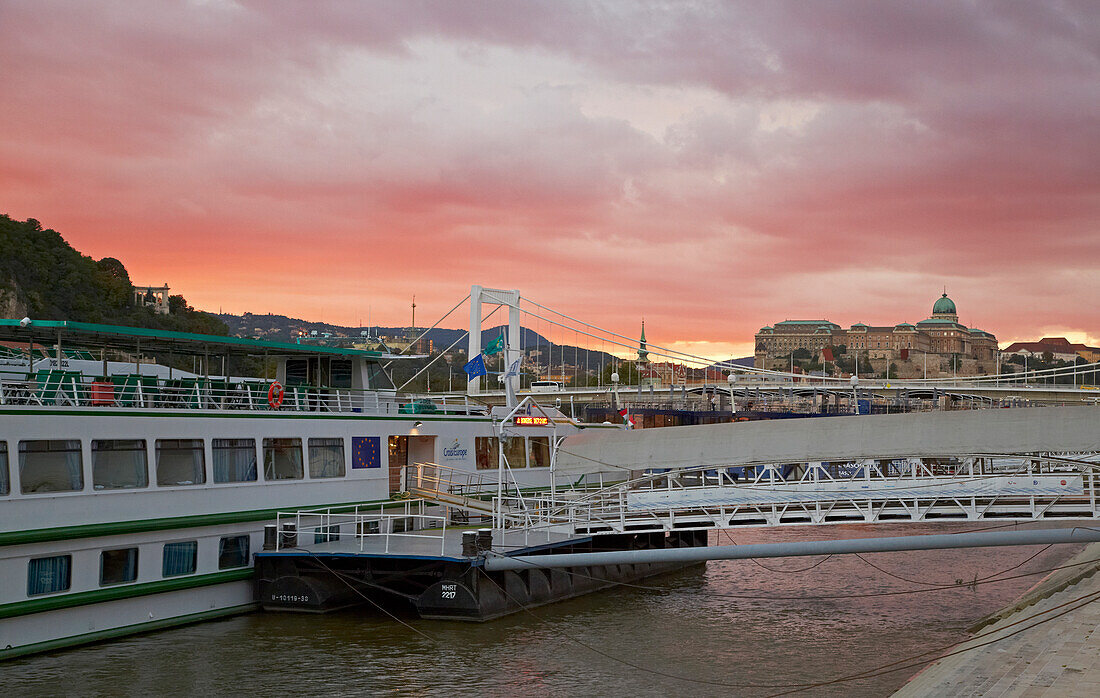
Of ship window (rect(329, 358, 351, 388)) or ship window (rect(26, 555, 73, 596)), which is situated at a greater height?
ship window (rect(329, 358, 351, 388))

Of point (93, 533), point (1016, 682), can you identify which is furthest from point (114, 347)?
point (1016, 682)

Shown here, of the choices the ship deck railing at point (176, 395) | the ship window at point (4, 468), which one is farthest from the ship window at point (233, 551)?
the ship window at point (4, 468)

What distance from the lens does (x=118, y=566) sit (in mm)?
21688

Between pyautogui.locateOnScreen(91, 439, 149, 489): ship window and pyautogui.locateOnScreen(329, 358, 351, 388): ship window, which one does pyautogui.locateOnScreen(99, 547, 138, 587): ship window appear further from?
pyautogui.locateOnScreen(329, 358, 351, 388): ship window

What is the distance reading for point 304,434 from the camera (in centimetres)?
2655

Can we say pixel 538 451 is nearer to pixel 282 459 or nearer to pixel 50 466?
pixel 282 459

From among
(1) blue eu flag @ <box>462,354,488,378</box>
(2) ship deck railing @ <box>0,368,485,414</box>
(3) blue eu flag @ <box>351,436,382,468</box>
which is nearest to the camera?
(2) ship deck railing @ <box>0,368,485,414</box>

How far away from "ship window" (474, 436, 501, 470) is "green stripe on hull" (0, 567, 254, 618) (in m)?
9.28

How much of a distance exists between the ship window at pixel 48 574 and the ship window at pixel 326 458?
6.93 m

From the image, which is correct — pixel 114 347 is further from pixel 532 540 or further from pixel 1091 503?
pixel 1091 503

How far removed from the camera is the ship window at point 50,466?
801 inches

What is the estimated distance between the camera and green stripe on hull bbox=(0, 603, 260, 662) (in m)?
19.8

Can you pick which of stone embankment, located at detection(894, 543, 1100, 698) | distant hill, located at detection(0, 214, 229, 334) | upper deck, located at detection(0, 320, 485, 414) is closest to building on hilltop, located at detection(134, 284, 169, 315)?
distant hill, located at detection(0, 214, 229, 334)

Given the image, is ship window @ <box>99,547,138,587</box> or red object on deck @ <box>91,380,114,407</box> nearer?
ship window @ <box>99,547,138,587</box>
